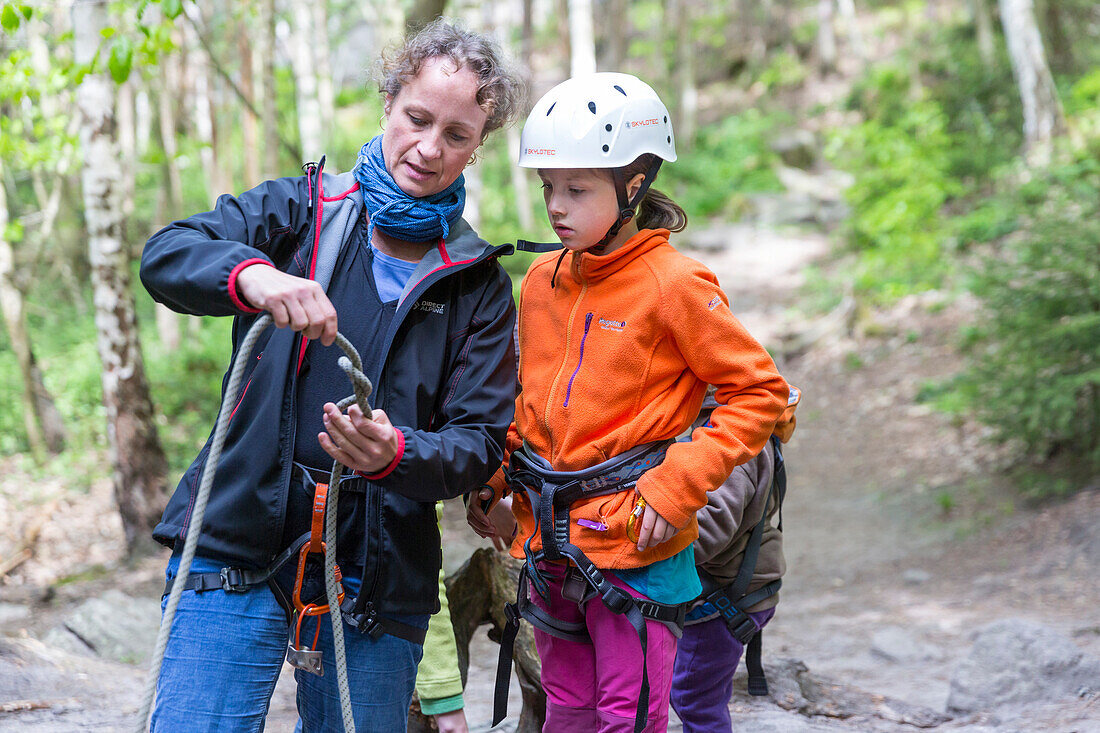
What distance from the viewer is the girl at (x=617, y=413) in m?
2.35

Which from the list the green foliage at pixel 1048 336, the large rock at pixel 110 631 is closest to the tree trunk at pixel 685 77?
the green foliage at pixel 1048 336

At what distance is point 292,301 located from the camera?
1.78 metres

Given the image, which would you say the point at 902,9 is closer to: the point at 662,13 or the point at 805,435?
the point at 662,13

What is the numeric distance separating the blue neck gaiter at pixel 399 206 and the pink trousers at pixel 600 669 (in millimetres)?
1017

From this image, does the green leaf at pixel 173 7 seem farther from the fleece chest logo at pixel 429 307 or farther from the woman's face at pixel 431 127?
the fleece chest logo at pixel 429 307

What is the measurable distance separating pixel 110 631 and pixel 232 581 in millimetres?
4606

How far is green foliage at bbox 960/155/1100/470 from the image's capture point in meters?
7.43

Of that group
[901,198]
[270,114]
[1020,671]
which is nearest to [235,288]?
[1020,671]

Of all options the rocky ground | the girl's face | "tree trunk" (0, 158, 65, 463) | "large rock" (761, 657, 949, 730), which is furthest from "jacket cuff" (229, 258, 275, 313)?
"tree trunk" (0, 158, 65, 463)

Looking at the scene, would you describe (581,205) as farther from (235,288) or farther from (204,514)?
(204,514)

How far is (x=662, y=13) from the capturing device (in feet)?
82.5

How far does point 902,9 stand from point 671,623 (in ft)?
97.8

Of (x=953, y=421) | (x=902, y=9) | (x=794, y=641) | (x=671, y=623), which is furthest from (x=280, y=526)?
(x=902, y=9)

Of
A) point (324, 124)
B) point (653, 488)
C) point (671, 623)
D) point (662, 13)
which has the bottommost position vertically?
point (671, 623)
